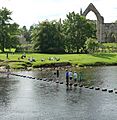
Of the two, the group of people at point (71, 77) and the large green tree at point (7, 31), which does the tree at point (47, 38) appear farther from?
the group of people at point (71, 77)

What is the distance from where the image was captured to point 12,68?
9456 cm

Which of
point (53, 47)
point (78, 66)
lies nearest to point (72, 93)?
point (78, 66)

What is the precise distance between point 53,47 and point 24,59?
31.3 m

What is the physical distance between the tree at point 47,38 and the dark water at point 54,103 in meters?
75.1

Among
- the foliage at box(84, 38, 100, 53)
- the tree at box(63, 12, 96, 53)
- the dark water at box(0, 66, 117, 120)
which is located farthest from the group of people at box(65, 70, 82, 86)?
the tree at box(63, 12, 96, 53)

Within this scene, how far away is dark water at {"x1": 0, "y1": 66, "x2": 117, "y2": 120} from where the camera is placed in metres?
39.1

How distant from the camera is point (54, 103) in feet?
149

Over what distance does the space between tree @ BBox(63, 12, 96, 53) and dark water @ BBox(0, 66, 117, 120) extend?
8087cm

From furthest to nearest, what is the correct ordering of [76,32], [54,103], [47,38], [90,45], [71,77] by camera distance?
[76,32] → [47,38] → [90,45] → [71,77] → [54,103]

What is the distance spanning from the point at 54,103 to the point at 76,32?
10125cm

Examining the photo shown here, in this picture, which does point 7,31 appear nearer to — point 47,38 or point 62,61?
point 47,38

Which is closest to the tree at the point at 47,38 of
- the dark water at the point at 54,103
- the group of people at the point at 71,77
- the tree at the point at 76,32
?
the tree at the point at 76,32

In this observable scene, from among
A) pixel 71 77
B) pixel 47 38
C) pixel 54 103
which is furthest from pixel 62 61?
pixel 54 103

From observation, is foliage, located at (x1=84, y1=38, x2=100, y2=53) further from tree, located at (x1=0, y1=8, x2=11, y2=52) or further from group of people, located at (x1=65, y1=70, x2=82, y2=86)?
group of people, located at (x1=65, y1=70, x2=82, y2=86)
